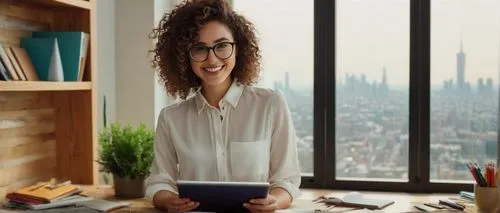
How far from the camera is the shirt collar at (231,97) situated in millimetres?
2189

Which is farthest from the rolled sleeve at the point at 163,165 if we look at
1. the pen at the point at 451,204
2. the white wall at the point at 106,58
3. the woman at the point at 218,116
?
the pen at the point at 451,204

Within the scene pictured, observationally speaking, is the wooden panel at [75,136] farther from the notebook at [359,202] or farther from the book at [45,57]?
the notebook at [359,202]

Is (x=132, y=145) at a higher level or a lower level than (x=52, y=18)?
lower

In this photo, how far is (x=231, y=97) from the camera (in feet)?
7.20

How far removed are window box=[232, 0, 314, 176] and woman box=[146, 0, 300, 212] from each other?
113cm

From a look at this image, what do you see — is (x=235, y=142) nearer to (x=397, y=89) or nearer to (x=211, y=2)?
(x=211, y=2)

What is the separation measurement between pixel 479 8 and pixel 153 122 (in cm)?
187

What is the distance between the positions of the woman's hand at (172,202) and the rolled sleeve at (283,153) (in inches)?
13.7

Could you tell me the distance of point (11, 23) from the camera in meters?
2.45

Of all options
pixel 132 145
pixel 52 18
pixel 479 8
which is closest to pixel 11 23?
→ pixel 52 18

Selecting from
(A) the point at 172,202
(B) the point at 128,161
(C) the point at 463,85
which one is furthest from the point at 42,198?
(C) the point at 463,85

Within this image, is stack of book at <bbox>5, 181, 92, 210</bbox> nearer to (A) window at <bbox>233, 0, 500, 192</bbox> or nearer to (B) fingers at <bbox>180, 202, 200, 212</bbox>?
(B) fingers at <bbox>180, 202, 200, 212</bbox>

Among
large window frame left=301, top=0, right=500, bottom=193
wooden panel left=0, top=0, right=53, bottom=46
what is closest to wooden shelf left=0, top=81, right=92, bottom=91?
wooden panel left=0, top=0, right=53, bottom=46

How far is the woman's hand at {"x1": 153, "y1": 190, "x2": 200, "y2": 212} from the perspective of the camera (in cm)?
193
